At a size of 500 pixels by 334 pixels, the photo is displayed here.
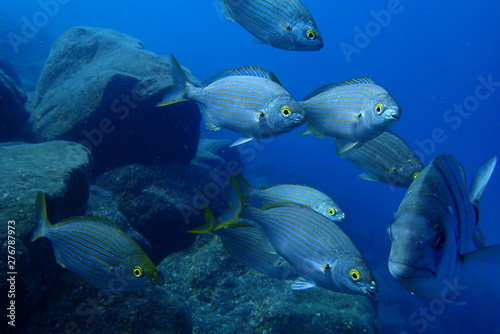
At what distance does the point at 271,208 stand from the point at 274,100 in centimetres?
95

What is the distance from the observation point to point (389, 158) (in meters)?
2.87

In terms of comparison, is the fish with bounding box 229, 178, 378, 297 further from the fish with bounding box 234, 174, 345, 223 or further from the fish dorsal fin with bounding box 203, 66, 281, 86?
the fish dorsal fin with bounding box 203, 66, 281, 86

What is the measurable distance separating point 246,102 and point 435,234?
177cm

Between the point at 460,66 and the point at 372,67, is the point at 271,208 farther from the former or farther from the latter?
the point at 372,67

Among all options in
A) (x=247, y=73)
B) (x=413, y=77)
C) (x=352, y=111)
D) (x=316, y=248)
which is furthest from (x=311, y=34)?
(x=413, y=77)

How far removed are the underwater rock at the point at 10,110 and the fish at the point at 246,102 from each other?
5.48 m

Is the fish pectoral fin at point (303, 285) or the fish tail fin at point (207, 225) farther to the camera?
the fish tail fin at point (207, 225)

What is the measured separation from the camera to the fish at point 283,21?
2592 mm

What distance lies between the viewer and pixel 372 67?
99625 mm

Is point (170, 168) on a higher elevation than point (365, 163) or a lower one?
lower

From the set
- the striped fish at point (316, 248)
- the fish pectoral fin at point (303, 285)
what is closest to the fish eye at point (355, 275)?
the striped fish at point (316, 248)

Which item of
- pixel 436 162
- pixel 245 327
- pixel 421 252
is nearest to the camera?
pixel 421 252

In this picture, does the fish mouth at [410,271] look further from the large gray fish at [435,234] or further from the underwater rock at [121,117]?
the underwater rock at [121,117]

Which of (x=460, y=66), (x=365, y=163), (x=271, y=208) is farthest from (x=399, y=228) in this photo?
(x=460, y=66)
